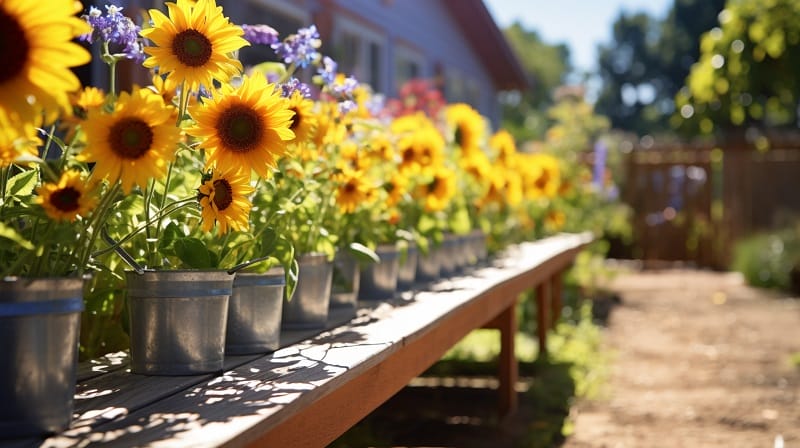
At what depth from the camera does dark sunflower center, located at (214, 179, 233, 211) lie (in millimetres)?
1730

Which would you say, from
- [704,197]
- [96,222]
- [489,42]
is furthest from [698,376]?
[704,197]

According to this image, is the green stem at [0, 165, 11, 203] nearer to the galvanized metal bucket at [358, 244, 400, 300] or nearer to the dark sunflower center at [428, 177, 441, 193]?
the galvanized metal bucket at [358, 244, 400, 300]

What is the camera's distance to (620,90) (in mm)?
45188

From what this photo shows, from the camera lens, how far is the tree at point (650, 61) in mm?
39781

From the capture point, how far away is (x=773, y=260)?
11695 mm

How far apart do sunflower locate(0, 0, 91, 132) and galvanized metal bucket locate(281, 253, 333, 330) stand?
47.3 inches

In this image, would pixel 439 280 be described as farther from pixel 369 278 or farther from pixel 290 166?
pixel 290 166

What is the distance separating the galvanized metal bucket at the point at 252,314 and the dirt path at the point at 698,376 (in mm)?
2492

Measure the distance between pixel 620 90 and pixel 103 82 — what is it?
41.9 m

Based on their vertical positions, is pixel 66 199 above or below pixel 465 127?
below

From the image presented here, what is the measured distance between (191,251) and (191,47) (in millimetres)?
362

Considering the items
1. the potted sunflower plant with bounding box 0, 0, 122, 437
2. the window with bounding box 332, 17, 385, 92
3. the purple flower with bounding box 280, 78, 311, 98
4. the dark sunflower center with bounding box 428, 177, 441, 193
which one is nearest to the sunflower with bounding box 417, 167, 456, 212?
the dark sunflower center with bounding box 428, 177, 441, 193

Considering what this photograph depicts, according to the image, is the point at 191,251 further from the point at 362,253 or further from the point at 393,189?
the point at 393,189

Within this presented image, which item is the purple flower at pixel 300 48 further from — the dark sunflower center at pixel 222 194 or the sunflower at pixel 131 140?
the sunflower at pixel 131 140
